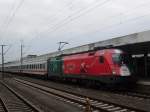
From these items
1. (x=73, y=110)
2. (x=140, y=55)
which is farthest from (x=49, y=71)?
(x=73, y=110)

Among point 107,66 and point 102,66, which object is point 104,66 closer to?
point 102,66

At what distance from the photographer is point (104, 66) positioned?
2464 cm

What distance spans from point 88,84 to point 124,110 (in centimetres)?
1401

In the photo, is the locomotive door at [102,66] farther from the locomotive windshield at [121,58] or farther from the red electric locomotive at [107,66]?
the locomotive windshield at [121,58]

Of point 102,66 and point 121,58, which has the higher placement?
point 121,58

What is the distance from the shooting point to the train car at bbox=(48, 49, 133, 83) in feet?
77.9

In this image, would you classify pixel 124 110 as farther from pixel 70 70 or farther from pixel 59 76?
pixel 59 76

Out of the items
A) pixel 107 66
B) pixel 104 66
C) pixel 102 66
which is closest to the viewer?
pixel 107 66

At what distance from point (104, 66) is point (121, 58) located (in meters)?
1.34

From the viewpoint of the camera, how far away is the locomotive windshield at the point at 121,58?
2425cm

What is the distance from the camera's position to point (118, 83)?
78.2ft

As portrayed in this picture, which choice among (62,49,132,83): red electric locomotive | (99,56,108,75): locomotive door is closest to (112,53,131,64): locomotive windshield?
(62,49,132,83): red electric locomotive

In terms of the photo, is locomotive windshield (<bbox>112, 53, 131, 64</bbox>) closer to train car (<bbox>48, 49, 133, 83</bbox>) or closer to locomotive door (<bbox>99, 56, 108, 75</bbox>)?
train car (<bbox>48, 49, 133, 83</bbox>)

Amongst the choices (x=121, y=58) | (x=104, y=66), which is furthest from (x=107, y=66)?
(x=121, y=58)
